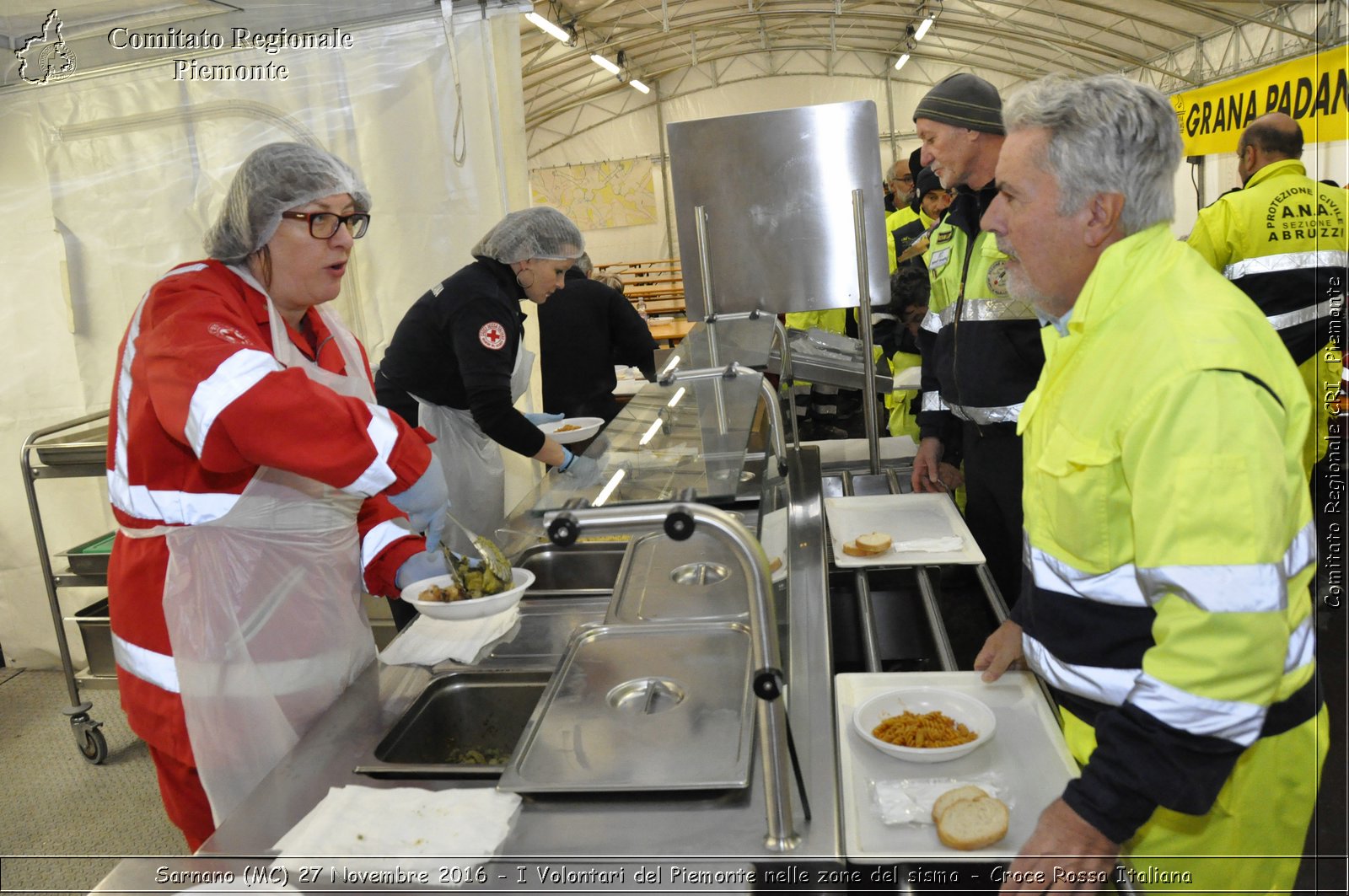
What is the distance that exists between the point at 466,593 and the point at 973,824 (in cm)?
98

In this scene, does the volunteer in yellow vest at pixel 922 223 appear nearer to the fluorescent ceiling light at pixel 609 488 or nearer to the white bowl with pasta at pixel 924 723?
the fluorescent ceiling light at pixel 609 488

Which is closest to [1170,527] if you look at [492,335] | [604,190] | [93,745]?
[492,335]

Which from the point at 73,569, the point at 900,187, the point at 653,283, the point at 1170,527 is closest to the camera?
the point at 1170,527

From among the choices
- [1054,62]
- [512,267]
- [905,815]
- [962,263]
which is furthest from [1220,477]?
[1054,62]

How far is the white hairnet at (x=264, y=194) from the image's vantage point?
5.45 ft

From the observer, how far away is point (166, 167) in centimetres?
394

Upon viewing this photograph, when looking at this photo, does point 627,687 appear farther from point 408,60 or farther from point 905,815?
point 408,60

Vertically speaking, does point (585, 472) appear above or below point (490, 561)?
above

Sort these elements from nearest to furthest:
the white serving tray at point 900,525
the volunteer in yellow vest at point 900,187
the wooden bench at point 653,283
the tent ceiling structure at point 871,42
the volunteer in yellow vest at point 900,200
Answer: the white serving tray at point 900,525 → the volunteer in yellow vest at point 900,200 → the volunteer in yellow vest at point 900,187 → the tent ceiling structure at point 871,42 → the wooden bench at point 653,283

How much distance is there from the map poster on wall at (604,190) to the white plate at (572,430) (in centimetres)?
1482

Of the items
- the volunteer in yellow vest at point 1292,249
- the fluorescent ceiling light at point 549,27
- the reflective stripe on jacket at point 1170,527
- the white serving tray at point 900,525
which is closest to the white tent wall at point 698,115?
the fluorescent ceiling light at point 549,27

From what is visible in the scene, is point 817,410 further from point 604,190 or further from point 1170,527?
point 604,190

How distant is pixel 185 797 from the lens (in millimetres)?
1694

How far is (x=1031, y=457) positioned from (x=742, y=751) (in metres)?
0.59
